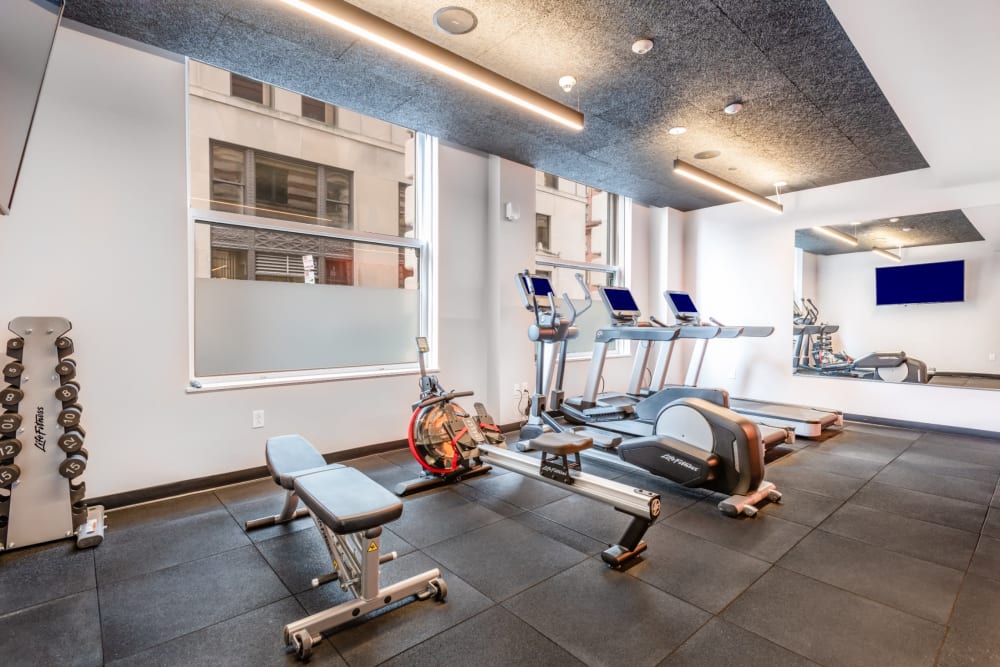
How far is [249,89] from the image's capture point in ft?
12.3

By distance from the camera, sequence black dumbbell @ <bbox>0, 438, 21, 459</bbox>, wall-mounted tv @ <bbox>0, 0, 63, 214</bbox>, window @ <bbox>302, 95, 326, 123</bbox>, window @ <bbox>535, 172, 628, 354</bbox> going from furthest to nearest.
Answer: window @ <bbox>535, 172, 628, 354</bbox> < window @ <bbox>302, 95, 326, 123</bbox> < black dumbbell @ <bbox>0, 438, 21, 459</bbox> < wall-mounted tv @ <bbox>0, 0, 63, 214</bbox>

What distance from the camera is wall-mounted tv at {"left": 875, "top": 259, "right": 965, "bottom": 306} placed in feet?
17.0

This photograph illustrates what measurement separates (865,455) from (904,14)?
11.7 feet

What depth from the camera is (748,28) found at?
2.76 metres

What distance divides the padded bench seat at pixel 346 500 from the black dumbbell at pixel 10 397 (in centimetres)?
167

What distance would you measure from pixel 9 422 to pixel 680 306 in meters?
5.70

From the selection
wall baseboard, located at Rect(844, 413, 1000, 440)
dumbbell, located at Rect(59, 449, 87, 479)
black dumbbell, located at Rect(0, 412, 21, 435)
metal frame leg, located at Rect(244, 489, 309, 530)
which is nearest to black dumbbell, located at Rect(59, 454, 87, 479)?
dumbbell, located at Rect(59, 449, 87, 479)

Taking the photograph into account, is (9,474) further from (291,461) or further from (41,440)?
(291,461)

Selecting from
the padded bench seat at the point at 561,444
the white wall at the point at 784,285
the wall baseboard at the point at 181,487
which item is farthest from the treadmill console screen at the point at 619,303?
the wall baseboard at the point at 181,487

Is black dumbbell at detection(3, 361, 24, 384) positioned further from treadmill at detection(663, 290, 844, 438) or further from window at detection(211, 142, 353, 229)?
treadmill at detection(663, 290, 844, 438)

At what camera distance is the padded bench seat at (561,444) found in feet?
→ 8.37

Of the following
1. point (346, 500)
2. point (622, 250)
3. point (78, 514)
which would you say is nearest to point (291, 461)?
point (346, 500)

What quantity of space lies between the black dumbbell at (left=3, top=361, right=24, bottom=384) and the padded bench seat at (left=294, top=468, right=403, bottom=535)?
5.57 ft

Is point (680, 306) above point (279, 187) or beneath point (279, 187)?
beneath
